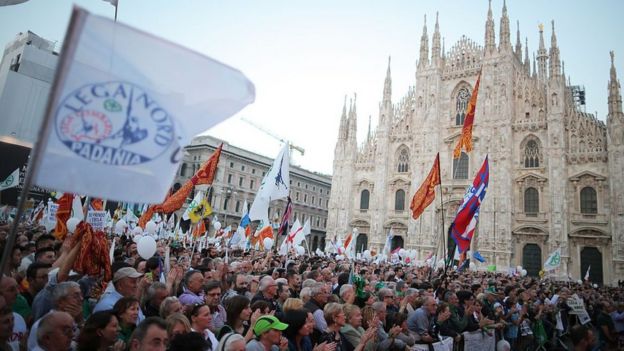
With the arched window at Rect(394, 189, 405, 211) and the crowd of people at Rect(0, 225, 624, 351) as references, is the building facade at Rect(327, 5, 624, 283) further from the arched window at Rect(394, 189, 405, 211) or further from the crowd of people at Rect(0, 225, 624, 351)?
the crowd of people at Rect(0, 225, 624, 351)

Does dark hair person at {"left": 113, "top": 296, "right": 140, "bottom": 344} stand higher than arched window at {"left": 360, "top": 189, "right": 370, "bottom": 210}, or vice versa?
arched window at {"left": 360, "top": 189, "right": 370, "bottom": 210}

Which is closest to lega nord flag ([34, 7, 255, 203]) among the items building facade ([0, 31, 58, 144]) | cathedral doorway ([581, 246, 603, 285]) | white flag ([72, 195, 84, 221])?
white flag ([72, 195, 84, 221])

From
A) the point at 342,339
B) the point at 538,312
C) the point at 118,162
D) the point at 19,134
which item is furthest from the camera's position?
the point at 19,134

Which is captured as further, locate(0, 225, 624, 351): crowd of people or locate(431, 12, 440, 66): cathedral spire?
locate(431, 12, 440, 66): cathedral spire

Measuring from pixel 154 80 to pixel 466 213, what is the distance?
8.81m

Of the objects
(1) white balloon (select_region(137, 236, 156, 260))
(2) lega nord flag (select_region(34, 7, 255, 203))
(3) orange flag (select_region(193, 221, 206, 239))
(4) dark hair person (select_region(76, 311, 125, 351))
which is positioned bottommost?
(4) dark hair person (select_region(76, 311, 125, 351))

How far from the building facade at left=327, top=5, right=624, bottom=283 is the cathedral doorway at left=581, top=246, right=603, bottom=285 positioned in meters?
0.06

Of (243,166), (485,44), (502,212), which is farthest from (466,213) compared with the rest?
(243,166)

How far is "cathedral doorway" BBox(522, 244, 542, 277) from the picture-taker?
1065 inches

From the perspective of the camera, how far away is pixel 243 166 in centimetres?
4756

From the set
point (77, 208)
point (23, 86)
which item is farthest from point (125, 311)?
point (23, 86)

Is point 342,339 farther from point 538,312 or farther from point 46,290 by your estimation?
point 538,312

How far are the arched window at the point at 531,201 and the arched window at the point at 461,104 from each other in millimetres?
→ 7960

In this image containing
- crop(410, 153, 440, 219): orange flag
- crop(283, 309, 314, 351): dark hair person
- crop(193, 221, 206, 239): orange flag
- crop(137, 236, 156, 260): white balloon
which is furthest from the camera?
crop(193, 221, 206, 239): orange flag
